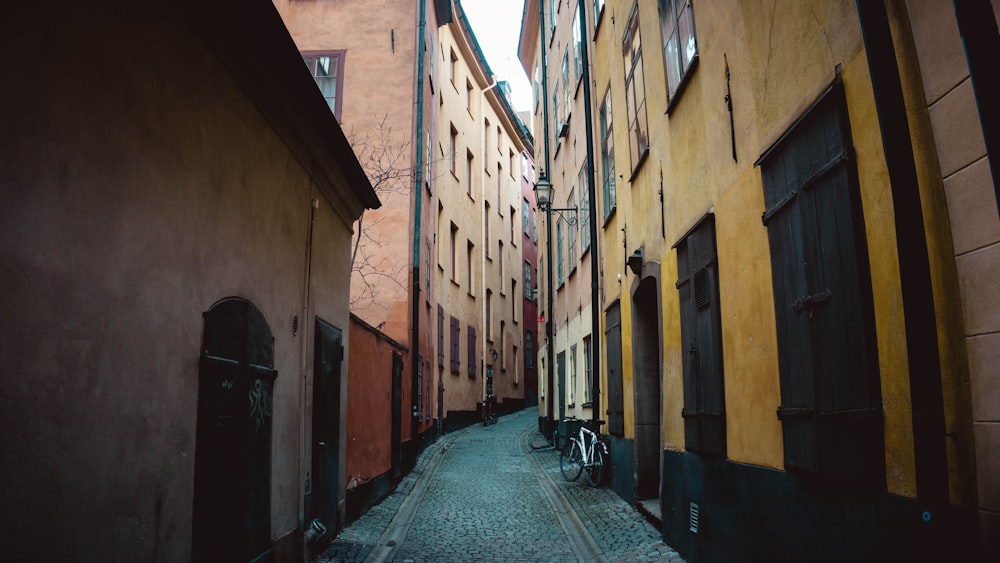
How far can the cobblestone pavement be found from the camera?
→ 734cm

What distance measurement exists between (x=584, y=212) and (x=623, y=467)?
18.5ft

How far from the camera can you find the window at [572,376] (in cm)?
1588

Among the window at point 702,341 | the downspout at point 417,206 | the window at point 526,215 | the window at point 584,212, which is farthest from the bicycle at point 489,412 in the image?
the window at point 702,341

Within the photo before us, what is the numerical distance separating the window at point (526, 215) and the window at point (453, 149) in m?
13.0

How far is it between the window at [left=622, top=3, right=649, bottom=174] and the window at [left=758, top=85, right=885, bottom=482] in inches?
174

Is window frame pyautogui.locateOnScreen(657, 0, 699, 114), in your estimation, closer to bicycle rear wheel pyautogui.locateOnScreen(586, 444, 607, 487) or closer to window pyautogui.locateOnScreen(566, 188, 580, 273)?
bicycle rear wheel pyautogui.locateOnScreen(586, 444, 607, 487)

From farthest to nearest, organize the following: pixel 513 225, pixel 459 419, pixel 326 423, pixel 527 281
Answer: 1. pixel 527 281
2. pixel 513 225
3. pixel 459 419
4. pixel 326 423

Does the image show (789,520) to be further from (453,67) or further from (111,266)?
(453,67)

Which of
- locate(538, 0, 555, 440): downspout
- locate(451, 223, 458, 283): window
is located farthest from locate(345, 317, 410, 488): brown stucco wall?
locate(451, 223, 458, 283): window

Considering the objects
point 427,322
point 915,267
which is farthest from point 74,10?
point 427,322

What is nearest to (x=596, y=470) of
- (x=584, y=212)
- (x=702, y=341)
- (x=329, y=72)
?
(x=584, y=212)

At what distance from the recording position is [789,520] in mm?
4484

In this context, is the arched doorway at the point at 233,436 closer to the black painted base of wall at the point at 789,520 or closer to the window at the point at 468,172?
the black painted base of wall at the point at 789,520

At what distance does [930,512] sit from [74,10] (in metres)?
3.90
